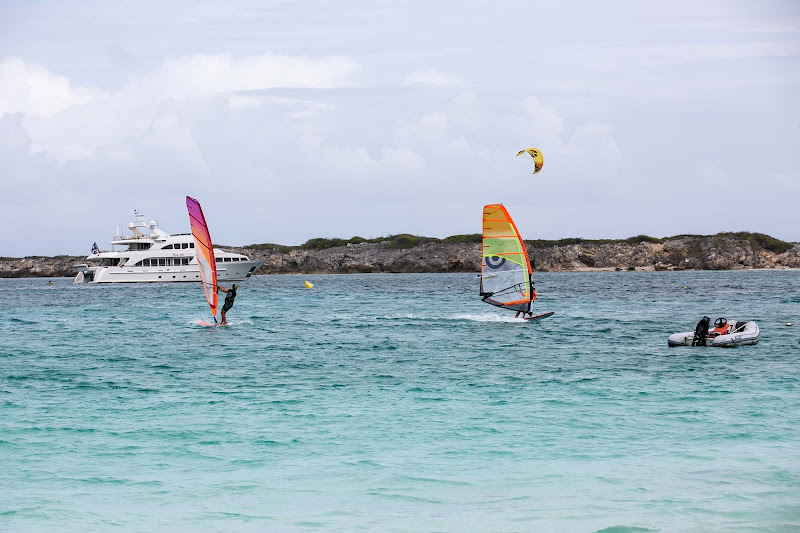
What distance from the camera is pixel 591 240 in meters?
165

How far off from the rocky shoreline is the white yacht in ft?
180

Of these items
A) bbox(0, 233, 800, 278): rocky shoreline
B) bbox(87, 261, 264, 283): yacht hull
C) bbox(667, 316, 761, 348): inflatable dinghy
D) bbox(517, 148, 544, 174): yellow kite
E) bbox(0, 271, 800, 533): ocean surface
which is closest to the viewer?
bbox(0, 271, 800, 533): ocean surface

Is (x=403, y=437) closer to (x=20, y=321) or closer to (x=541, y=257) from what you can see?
(x=20, y=321)

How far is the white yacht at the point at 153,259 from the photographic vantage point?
98.0 metres

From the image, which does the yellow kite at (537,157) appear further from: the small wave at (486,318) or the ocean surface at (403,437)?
the ocean surface at (403,437)

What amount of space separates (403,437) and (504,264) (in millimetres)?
22382

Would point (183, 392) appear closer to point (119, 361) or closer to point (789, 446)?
point (119, 361)

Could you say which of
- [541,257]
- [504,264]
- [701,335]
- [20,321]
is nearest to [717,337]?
[701,335]

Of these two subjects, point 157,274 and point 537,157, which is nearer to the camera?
point 537,157

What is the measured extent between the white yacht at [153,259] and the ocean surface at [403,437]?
69443 millimetres

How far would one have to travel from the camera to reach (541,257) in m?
159

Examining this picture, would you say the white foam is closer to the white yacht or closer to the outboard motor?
the outboard motor

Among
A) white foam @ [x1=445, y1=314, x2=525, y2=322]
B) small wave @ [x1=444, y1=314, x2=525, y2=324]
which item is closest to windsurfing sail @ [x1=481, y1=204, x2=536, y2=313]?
small wave @ [x1=444, y1=314, x2=525, y2=324]

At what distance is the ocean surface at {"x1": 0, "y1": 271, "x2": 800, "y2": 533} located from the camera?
10.3 metres
